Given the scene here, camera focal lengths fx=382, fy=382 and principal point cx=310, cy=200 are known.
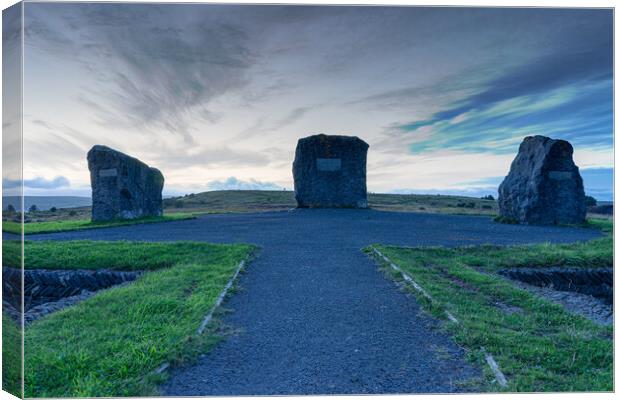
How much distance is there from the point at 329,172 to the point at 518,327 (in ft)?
56.6

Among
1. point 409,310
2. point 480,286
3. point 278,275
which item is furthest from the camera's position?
point 278,275

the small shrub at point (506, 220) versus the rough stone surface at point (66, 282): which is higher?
the small shrub at point (506, 220)

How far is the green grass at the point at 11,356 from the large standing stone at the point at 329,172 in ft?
59.0

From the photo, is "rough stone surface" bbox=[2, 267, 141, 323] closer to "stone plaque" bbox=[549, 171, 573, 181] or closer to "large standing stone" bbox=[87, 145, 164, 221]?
"large standing stone" bbox=[87, 145, 164, 221]

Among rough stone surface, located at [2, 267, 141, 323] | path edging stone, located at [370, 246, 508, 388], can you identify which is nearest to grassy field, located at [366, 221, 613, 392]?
path edging stone, located at [370, 246, 508, 388]

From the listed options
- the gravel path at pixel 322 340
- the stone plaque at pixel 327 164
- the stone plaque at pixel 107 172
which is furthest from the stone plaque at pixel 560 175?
the stone plaque at pixel 107 172

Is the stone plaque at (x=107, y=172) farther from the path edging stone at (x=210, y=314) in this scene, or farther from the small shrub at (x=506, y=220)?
the small shrub at (x=506, y=220)

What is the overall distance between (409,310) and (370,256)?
12.6 ft

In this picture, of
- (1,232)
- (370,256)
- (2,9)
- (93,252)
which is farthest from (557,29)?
(93,252)

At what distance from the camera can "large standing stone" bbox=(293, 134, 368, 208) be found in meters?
21.5

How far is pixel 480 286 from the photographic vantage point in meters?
6.55

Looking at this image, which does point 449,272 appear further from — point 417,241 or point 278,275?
point 417,241

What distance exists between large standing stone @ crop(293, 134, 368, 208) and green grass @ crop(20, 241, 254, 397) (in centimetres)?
1343

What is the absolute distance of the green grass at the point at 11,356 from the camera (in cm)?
368
